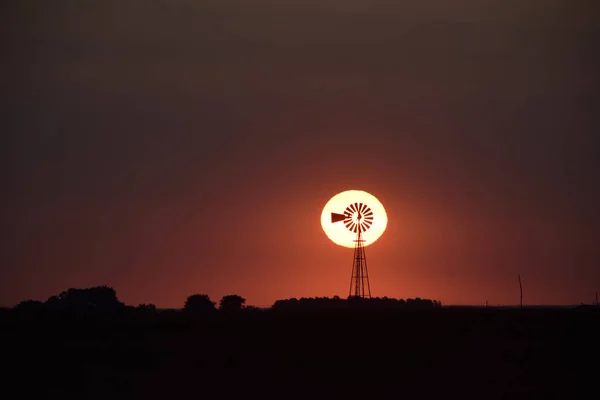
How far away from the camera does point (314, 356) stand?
200 ft

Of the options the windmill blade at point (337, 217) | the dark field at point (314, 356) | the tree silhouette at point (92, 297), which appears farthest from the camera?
the tree silhouette at point (92, 297)

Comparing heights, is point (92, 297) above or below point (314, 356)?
above

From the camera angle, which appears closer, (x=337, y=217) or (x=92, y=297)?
(x=337, y=217)

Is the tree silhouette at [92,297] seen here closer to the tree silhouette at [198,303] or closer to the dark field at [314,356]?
the tree silhouette at [198,303]

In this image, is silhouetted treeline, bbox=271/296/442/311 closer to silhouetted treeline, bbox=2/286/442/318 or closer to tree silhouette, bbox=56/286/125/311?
silhouetted treeline, bbox=2/286/442/318

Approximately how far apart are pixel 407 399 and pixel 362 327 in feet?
43.2

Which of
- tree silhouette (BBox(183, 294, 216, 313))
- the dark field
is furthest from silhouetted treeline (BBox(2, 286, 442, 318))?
the dark field

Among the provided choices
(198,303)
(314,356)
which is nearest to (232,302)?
(198,303)

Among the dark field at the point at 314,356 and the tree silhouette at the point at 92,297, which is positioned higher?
the tree silhouette at the point at 92,297

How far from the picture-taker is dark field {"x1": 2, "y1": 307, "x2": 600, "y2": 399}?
5572 centimetres

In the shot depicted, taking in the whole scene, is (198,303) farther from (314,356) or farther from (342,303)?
(314,356)

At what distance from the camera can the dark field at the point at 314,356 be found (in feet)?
183

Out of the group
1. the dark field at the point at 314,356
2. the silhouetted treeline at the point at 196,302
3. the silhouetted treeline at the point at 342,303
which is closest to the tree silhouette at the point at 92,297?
the silhouetted treeline at the point at 196,302

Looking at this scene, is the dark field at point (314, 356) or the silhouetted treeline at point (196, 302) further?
the silhouetted treeline at point (196, 302)
